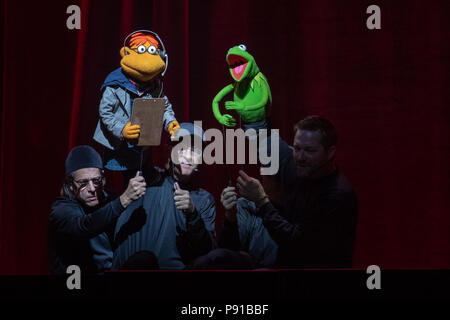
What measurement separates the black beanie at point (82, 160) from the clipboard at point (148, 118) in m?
0.20

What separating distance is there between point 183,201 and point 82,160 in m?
0.43

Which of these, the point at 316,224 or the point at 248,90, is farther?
→ the point at 248,90

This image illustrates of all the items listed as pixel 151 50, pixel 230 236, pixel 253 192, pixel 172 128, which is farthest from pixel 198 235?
pixel 151 50

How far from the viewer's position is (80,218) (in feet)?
6.86

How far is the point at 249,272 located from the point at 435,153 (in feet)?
3.73

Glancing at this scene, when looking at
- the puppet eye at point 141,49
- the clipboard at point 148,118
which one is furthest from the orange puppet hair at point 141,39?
the clipboard at point 148,118

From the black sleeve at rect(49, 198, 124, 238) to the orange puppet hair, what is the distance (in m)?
0.59

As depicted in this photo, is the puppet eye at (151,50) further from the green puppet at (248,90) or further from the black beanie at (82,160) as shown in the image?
the black beanie at (82,160)

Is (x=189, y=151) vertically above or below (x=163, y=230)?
above

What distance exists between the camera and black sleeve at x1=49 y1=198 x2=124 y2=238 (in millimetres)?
2033

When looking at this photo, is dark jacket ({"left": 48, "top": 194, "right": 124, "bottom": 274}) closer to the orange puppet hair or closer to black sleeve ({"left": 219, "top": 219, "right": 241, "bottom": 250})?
black sleeve ({"left": 219, "top": 219, "right": 241, "bottom": 250})

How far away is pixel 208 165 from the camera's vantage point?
2.60m

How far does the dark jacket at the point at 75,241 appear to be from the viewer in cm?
210
